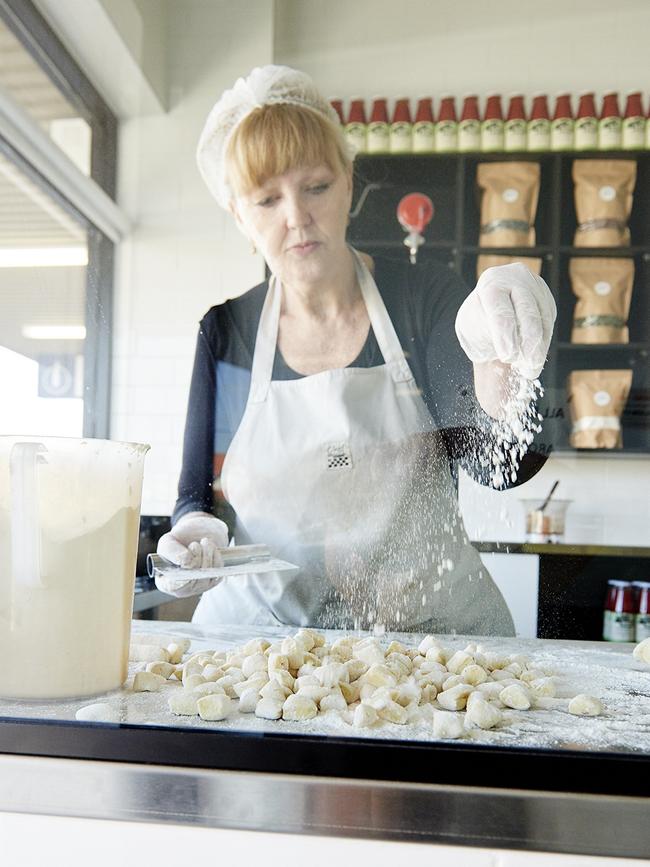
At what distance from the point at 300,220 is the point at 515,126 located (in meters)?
0.22

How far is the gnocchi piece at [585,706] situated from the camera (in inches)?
18.5

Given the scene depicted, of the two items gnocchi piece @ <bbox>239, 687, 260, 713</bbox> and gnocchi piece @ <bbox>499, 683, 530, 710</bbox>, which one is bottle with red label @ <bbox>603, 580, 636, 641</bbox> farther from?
gnocchi piece @ <bbox>239, 687, 260, 713</bbox>

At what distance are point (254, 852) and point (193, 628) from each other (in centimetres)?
29

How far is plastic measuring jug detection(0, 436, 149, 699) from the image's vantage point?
49cm

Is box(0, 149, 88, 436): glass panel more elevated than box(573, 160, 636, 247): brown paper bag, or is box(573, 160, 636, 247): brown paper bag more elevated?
box(573, 160, 636, 247): brown paper bag

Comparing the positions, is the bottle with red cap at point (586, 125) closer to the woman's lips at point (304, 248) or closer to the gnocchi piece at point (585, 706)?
the woman's lips at point (304, 248)

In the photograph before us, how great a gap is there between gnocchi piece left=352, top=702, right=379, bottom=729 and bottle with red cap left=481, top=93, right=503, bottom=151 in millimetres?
524

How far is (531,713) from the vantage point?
48 centimetres

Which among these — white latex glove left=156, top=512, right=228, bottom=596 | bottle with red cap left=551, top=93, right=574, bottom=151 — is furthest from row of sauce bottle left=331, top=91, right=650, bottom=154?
white latex glove left=156, top=512, right=228, bottom=596

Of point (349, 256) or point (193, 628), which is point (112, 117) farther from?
point (193, 628)

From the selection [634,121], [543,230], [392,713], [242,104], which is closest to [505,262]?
[543,230]

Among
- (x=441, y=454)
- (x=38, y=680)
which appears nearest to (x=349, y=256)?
(x=441, y=454)

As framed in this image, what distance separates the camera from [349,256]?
2.36ft

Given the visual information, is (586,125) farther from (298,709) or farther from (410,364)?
(298,709)
